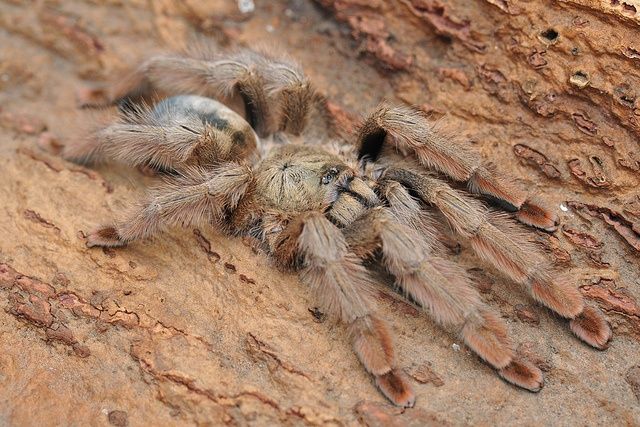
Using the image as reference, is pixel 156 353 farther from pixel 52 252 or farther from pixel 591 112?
pixel 591 112

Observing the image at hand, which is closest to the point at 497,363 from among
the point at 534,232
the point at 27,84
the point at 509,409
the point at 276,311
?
the point at 509,409

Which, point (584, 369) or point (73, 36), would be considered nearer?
point (584, 369)

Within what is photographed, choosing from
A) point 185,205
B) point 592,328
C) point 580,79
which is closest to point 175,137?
point 185,205

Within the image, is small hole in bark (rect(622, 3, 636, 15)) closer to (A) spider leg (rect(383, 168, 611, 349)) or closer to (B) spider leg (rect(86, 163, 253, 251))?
(A) spider leg (rect(383, 168, 611, 349))

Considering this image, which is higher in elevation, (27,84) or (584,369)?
(584,369)

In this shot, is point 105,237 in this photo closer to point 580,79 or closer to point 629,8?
point 580,79

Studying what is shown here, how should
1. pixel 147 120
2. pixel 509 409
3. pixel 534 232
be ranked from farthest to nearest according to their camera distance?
pixel 147 120, pixel 534 232, pixel 509 409

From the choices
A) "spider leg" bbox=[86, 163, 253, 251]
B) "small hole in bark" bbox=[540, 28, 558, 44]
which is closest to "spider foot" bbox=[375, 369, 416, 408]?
"spider leg" bbox=[86, 163, 253, 251]
